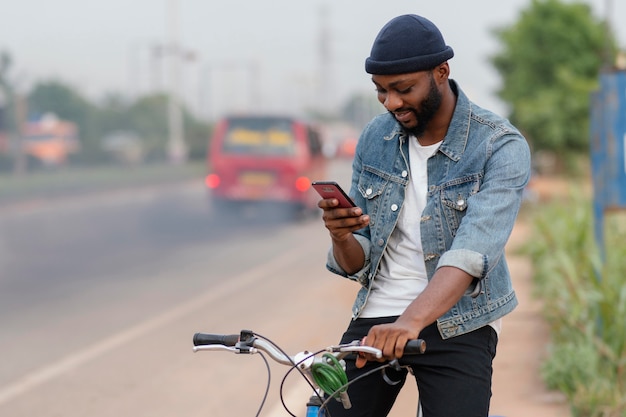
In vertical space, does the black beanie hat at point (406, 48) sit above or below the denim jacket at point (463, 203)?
above

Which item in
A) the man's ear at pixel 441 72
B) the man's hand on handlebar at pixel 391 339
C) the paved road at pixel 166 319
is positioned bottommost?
the paved road at pixel 166 319

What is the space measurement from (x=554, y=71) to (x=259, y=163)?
12.9 metres

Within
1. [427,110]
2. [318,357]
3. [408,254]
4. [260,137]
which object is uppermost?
[427,110]

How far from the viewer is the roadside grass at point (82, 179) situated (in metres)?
24.1

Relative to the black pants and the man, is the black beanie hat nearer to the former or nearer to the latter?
the man

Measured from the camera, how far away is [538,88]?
3000 cm

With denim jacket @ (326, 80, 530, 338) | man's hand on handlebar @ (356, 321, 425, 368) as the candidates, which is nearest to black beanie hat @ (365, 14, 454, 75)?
denim jacket @ (326, 80, 530, 338)

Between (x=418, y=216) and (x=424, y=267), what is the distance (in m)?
0.15

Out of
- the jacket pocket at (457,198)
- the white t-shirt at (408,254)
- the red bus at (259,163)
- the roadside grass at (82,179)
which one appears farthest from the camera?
the roadside grass at (82,179)

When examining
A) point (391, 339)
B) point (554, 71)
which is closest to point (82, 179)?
point (554, 71)

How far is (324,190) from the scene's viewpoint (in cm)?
281

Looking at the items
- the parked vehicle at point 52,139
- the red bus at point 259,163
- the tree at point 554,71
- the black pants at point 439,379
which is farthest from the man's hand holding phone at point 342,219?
the parked vehicle at point 52,139

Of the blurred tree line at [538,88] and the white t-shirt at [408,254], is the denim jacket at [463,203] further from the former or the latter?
the blurred tree line at [538,88]

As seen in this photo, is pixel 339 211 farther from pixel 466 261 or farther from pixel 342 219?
pixel 466 261
